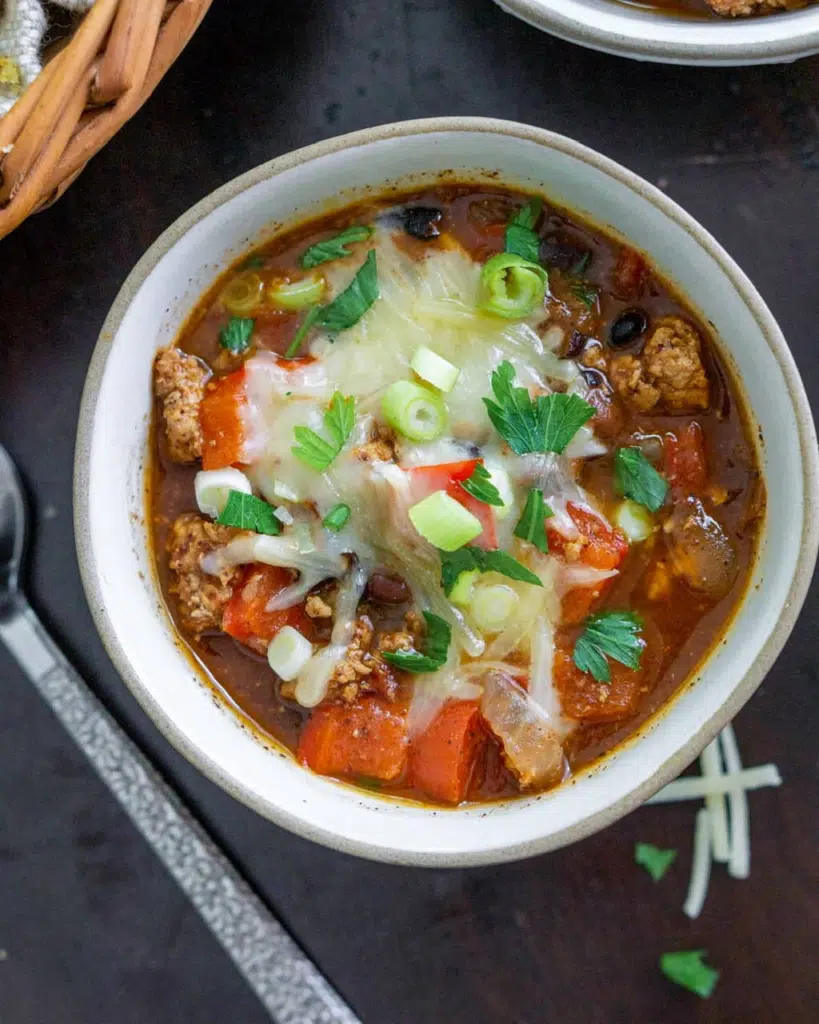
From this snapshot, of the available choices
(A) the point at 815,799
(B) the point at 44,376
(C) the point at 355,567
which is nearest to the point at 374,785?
(C) the point at 355,567

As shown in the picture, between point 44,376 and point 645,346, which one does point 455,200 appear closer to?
point 645,346

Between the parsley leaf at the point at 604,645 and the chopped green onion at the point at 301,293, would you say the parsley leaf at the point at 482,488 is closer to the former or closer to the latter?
the parsley leaf at the point at 604,645

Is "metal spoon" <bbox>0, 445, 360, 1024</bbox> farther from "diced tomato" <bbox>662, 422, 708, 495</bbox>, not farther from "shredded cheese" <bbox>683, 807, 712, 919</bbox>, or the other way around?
"diced tomato" <bbox>662, 422, 708, 495</bbox>

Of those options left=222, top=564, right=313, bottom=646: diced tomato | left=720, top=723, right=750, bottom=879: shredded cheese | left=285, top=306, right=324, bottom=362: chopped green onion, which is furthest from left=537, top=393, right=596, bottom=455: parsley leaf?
left=720, top=723, right=750, bottom=879: shredded cheese

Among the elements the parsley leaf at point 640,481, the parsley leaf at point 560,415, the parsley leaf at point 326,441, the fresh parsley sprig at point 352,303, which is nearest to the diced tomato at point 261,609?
the parsley leaf at point 326,441

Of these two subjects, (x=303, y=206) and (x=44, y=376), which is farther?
(x=44, y=376)

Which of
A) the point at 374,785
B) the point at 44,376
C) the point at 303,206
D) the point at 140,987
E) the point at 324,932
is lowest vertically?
the point at 140,987
